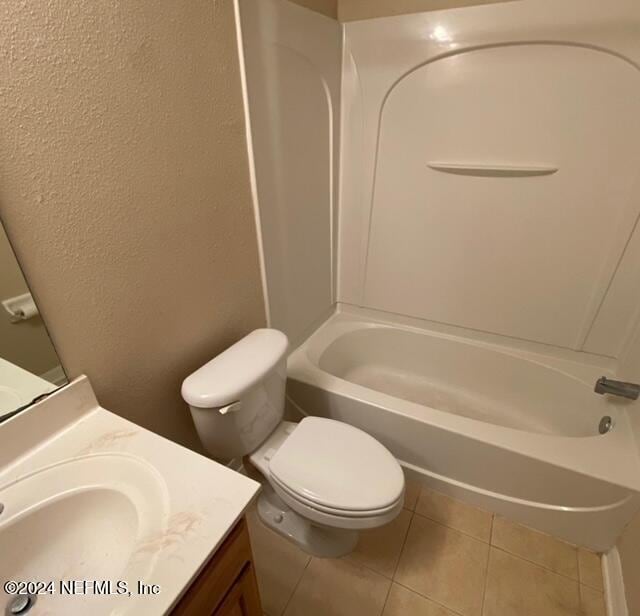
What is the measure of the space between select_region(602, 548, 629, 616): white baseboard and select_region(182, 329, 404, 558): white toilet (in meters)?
0.77

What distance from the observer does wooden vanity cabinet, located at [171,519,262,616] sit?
0.58m

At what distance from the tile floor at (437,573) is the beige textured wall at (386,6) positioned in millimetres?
1955

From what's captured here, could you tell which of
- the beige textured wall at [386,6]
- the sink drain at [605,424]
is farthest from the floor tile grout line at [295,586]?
the beige textured wall at [386,6]

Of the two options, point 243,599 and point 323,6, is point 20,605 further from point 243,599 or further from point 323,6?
point 323,6

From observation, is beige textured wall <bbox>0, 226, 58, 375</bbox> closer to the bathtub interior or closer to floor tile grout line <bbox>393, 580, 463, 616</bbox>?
the bathtub interior

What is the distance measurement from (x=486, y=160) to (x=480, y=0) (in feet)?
1.80

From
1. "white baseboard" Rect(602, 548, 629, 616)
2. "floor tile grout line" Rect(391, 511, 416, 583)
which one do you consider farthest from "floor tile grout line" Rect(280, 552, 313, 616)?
"white baseboard" Rect(602, 548, 629, 616)

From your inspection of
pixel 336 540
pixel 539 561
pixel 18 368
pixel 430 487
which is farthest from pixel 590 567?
pixel 18 368

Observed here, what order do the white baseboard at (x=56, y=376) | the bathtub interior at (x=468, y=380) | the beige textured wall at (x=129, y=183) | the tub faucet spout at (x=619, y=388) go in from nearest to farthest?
the beige textured wall at (x=129, y=183)
the white baseboard at (x=56, y=376)
the tub faucet spout at (x=619, y=388)
the bathtub interior at (x=468, y=380)

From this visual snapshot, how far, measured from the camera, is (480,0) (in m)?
1.31

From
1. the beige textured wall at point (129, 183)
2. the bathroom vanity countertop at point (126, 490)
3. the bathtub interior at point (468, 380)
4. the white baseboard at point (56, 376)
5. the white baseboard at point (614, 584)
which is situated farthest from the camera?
the bathtub interior at point (468, 380)

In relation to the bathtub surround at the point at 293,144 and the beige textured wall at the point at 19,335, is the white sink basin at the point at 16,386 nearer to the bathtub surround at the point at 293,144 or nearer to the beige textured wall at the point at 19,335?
the beige textured wall at the point at 19,335

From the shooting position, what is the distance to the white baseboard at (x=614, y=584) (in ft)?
3.67

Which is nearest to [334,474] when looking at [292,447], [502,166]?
[292,447]
